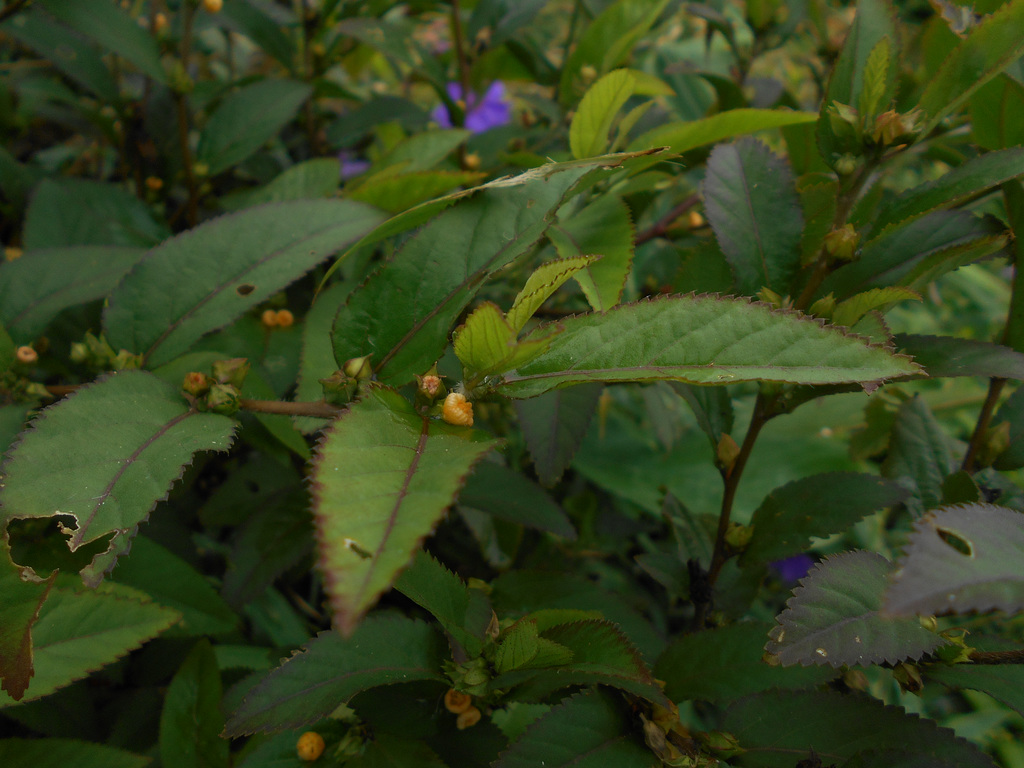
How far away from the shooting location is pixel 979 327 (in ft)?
8.27

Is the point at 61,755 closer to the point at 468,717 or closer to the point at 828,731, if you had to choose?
the point at 468,717

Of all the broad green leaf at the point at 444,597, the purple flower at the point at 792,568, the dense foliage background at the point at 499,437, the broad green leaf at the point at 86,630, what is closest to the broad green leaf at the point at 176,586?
the dense foliage background at the point at 499,437

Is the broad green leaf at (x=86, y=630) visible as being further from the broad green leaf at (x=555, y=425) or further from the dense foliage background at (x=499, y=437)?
the broad green leaf at (x=555, y=425)

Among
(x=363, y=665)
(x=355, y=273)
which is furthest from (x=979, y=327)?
(x=363, y=665)

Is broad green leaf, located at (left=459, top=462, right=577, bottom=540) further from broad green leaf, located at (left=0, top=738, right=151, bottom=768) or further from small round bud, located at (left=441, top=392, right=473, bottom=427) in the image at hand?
broad green leaf, located at (left=0, top=738, right=151, bottom=768)

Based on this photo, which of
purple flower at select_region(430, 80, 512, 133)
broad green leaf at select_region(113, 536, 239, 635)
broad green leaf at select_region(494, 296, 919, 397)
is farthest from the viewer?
purple flower at select_region(430, 80, 512, 133)

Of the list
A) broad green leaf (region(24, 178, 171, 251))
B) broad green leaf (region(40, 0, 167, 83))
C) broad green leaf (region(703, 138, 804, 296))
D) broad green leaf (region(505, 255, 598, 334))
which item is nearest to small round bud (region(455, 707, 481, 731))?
broad green leaf (region(505, 255, 598, 334))

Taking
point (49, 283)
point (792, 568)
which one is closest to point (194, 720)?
point (49, 283)

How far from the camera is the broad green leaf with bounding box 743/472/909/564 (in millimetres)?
684

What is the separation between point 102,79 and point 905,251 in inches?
48.8

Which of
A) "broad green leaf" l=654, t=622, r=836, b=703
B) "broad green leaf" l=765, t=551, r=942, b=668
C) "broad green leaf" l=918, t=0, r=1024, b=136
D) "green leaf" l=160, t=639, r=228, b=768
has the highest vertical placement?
"broad green leaf" l=918, t=0, r=1024, b=136

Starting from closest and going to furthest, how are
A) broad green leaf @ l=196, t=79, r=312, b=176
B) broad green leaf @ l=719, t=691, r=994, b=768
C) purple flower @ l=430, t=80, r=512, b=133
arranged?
broad green leaf @ l=719, t=691, r=994, b=768 → broad green leaf @ l=196, t=79, r=312, b=176 → purple flower @ l=430, t=80, r=512, b=133

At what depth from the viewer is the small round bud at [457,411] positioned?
1.67 feet

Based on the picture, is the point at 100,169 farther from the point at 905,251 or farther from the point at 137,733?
the point at 905,251
